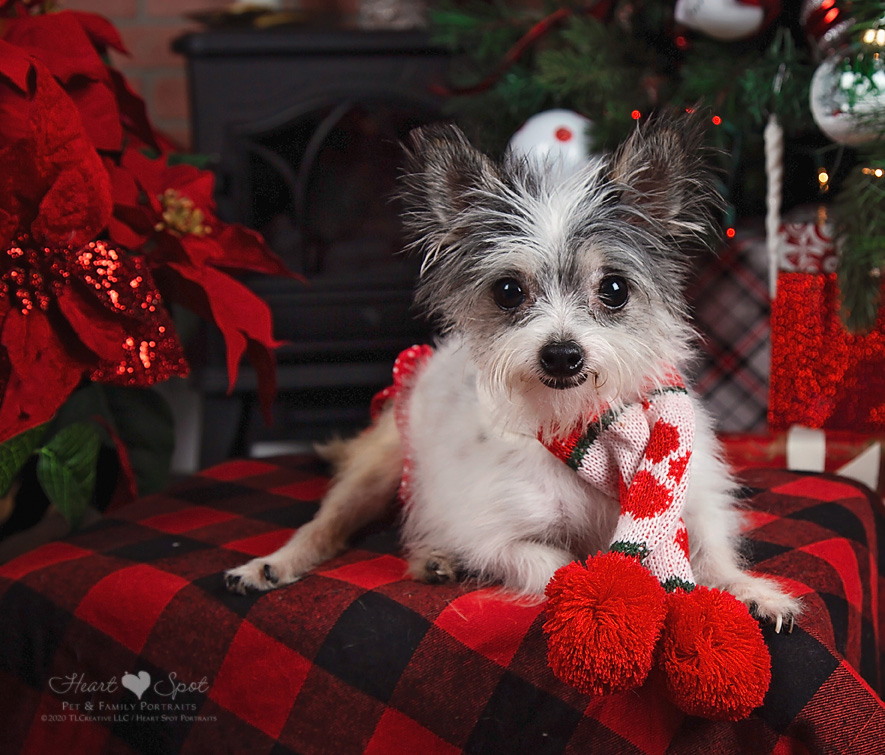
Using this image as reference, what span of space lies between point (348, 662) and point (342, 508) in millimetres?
321

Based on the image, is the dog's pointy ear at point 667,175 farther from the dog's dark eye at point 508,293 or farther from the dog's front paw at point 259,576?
the dog's front paw at point 259,576

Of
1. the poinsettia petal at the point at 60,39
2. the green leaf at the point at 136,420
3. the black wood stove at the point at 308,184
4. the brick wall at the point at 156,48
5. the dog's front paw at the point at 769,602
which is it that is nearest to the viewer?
the dog's front paw at the point at 769,602

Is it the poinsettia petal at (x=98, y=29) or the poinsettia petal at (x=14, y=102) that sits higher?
the poinsettia petal at (x=98, y=29)

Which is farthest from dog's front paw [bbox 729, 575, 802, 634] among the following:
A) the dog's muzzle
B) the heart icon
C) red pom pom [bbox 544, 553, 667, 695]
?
the heart icon

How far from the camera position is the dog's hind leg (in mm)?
973

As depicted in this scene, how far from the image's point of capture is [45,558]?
1075 mm

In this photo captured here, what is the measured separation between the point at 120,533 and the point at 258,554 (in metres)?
0.24

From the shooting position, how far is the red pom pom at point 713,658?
2.24ft

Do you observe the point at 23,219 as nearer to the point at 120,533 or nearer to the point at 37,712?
the point at 120,533

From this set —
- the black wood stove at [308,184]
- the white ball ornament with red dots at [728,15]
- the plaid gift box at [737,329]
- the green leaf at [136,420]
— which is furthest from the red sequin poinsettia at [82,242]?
the plaid gift box at [737,329]

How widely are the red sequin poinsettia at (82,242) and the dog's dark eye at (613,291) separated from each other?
1.66 feet

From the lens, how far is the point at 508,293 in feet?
2.98

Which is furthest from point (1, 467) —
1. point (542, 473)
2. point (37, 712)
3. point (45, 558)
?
point (542, 473)

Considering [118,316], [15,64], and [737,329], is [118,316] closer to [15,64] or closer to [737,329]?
[15,64]
